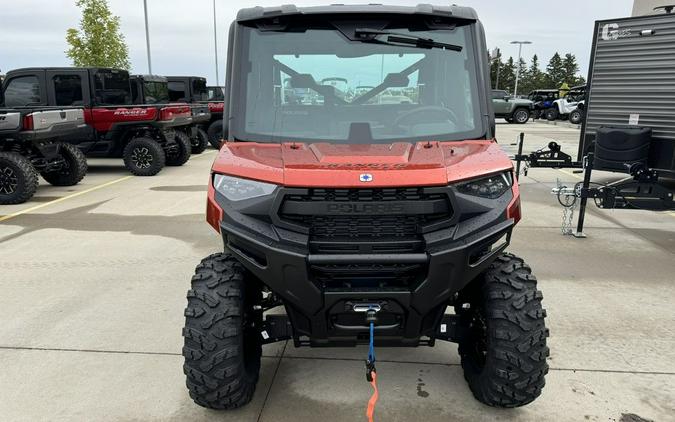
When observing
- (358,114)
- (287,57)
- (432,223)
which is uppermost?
(287,57)

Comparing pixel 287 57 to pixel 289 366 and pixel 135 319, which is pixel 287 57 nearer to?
pixel 289 366

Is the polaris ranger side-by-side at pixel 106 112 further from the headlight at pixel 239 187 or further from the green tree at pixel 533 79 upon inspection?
the green tree at pixel 533 79

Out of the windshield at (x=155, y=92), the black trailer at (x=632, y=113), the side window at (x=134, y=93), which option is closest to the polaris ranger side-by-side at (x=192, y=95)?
the windshield at (x=155, y=92)

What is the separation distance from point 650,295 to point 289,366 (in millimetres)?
3369

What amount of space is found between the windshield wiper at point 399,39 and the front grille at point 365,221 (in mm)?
971

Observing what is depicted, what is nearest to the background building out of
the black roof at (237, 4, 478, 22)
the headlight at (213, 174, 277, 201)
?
the black roof at (237, 4, 478, 22)

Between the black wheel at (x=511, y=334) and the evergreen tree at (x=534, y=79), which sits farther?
the evergreen tree at (x=534, y=79)

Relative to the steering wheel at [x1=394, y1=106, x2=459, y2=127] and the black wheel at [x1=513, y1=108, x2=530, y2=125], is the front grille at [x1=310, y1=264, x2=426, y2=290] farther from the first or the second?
the black wheel at [x1=513, y1=108, x2=530, y2=125]

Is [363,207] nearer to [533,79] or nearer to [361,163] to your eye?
[361,163]

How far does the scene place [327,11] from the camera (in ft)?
9.29

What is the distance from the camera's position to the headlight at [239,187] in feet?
8.06

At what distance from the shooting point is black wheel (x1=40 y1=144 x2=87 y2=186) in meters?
9.89

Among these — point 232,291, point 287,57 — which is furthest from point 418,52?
point 232,291

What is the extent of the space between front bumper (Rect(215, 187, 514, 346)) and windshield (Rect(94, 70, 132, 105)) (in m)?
9.96
